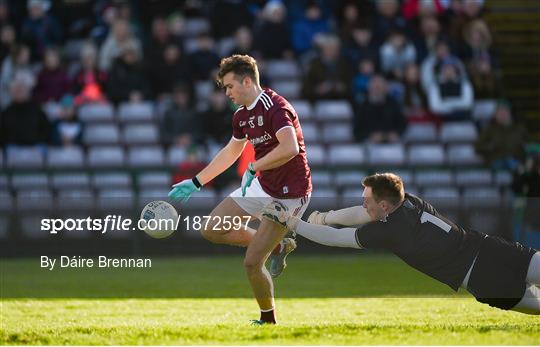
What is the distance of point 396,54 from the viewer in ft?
66.7

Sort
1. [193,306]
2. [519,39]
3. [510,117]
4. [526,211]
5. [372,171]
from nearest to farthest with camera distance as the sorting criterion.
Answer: [193,306]
[526,211]
[372,171]
[510,117]
[519,39]

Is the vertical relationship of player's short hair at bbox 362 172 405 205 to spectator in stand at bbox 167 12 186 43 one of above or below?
below

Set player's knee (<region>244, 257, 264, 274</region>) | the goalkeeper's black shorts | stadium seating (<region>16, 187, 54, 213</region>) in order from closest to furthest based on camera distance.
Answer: the goalkeeper's black shorts → player's knee (<region>244, 257, 264, 274</region>) → stadium seating (<region>16, 187, 54, 213</region>)

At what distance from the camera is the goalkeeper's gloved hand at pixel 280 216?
901 centimetres

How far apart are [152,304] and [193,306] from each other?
45 cm

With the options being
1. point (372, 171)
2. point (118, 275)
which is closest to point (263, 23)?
point (372, 171)

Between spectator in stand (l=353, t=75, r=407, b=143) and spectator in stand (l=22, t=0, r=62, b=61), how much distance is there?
5.66 m

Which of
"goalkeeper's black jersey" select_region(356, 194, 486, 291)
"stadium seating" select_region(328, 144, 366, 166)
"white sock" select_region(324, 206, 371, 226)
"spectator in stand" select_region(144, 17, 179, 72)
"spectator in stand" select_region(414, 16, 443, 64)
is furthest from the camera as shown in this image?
"spectator in stand" select_region(414, 16, 443, 64)

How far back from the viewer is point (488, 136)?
1852cm

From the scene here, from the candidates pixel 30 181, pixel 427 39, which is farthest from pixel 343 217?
pixel 427 39

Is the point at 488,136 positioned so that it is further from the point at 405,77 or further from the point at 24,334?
the point at 24,334

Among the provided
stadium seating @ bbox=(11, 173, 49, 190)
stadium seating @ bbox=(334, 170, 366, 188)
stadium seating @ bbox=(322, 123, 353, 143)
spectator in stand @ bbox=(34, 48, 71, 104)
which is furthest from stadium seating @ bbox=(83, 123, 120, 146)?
stadium seating @ bbox=(334, 170, 366, 188)

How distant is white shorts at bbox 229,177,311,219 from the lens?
9.48 metres

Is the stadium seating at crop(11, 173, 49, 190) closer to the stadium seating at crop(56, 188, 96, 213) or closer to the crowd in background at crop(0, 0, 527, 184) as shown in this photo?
the stadium seating at crop(56, 188, 96, 213)
